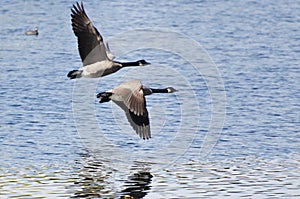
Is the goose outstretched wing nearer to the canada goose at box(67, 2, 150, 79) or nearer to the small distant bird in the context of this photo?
the canada goose at box(67, 2, 150, 79)

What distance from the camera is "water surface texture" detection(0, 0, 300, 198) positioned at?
1886 centimetres

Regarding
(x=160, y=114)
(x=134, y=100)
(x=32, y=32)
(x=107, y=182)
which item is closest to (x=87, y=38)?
(x=134, y=100)

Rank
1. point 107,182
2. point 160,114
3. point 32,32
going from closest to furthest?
1. point 107,182
2. point 160,114
3. point 32,32

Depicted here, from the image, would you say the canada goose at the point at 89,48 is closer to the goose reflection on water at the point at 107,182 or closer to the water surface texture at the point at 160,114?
the goose reflection on water at the point at 107,182

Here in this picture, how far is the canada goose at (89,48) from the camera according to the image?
17.3 metres

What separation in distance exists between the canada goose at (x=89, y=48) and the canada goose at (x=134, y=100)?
0.59m

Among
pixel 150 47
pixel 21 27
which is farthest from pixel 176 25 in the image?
pixel 21 27

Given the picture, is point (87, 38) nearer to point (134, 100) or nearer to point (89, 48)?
point (89, 48)

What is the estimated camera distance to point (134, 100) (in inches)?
664

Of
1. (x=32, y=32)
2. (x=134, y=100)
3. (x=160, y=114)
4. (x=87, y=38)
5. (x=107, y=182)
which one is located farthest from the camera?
(x=32, y=32)

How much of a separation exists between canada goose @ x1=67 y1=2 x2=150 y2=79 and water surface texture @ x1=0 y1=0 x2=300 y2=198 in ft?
8.30

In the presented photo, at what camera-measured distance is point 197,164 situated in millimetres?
20328

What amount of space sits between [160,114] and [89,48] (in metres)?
7.75

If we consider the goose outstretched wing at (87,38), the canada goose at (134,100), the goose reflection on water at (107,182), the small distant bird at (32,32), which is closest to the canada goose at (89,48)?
the goose outstretched wing at (87,38)
